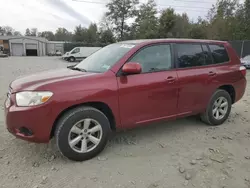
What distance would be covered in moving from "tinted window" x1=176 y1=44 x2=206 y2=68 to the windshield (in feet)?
2.88

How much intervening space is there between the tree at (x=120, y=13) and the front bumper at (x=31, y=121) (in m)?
45.3

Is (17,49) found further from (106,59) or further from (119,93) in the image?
(119,93)

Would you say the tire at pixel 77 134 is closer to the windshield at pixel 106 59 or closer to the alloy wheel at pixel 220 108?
the windshield at pixel 106 59

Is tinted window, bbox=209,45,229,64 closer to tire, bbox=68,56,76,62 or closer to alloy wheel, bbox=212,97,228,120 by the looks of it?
alloy wheel, bbox=212,97,228,120

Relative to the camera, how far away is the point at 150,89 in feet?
10.1

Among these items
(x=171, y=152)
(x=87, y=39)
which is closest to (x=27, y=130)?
(x=171, y=152)

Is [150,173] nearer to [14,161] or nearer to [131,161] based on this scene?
[131,161]

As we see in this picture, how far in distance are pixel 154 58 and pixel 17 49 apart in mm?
49830

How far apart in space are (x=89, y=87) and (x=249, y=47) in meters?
21.3

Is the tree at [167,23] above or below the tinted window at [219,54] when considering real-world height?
above

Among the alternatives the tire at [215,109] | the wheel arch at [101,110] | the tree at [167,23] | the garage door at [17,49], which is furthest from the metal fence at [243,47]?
the garage door at [17,49]

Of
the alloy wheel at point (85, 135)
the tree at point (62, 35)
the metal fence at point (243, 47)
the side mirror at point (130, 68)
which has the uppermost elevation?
the tree at point (62, 35)

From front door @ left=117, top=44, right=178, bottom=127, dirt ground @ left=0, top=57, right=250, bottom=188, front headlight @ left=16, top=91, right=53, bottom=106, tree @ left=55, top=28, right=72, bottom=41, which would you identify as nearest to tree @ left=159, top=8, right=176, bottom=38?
front door @ left=117, top=44, right=178, bottom=127

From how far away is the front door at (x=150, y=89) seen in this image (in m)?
2.94
